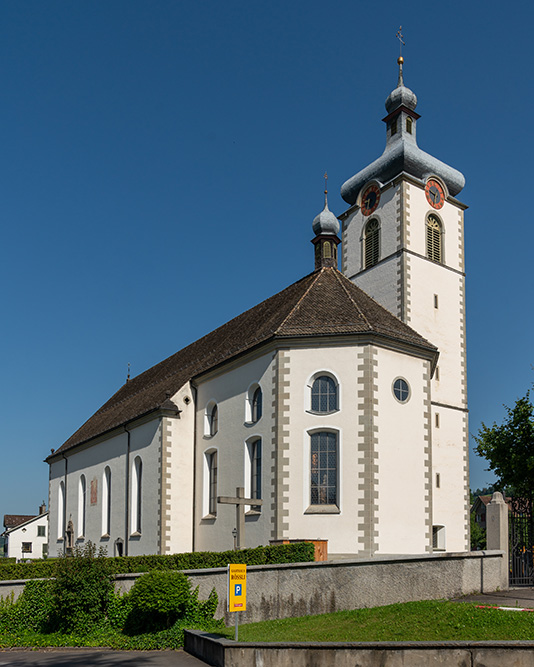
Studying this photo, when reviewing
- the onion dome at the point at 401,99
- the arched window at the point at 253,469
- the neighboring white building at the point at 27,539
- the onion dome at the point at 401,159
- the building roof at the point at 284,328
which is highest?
the onion dome at the point at 401,99

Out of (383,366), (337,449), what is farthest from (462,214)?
(337,449)

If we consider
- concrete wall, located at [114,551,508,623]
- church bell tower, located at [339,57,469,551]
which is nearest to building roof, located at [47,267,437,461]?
church bell tower, located at [339,57,469,551]

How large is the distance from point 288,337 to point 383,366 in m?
3.31

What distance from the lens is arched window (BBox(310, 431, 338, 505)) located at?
24.0 meters

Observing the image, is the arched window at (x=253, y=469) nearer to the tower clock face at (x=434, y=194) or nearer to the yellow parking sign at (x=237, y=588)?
the yellow parking sign at (x=237, y=588)

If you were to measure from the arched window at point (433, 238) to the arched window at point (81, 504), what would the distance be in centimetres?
2305

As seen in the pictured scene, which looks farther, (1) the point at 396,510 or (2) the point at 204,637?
(1) the point at 396,510

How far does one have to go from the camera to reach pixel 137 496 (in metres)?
34.2

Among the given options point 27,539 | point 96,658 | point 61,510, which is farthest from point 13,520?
point 96,658

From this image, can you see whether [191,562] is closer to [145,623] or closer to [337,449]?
[145,623]

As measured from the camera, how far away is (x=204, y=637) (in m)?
13.7

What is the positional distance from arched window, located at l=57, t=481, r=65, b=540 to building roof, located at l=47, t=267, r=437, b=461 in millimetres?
5473

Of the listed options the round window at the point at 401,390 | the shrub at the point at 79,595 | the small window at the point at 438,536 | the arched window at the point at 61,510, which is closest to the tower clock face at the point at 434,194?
the round window at the point at 401,390

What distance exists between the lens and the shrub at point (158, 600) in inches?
623
